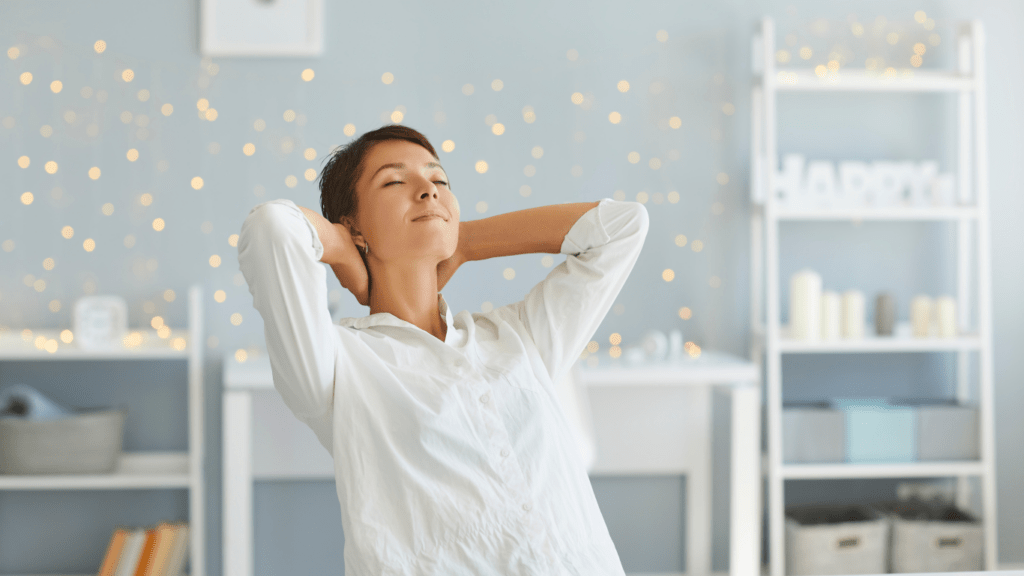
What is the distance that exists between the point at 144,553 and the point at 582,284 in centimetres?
185

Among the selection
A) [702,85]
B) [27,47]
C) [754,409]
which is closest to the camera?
[754,409]

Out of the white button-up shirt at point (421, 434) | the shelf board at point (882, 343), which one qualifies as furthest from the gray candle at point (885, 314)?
the white button-up shirt at point (421, 434)

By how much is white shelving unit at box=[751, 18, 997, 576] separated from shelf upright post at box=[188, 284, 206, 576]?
1640mm

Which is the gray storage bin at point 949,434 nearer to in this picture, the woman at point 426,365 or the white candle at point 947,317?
the white candle at point 947,317

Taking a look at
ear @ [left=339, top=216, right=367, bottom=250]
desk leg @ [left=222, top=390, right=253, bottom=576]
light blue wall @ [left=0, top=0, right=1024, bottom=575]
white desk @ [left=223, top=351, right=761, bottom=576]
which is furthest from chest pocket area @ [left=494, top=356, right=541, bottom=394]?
light blue wall @ [left=0, top=0, right=1024, bottom=575]

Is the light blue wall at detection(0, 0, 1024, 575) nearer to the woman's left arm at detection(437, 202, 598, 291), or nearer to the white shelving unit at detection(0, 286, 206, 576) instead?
the white shelving unit at detection(0, 286, 206, 576)

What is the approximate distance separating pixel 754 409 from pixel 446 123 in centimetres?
126

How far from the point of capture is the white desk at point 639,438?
2.07m

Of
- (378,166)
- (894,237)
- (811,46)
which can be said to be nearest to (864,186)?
(894,237)

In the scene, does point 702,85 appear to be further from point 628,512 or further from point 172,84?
point 172,84

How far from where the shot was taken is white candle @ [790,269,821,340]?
239 centimetres

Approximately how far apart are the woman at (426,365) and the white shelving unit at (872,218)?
1473mm

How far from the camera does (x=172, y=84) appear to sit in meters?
2.43

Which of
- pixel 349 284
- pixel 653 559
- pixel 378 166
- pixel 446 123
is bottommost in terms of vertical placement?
pixel 653 559
